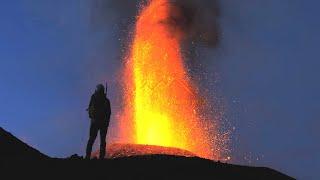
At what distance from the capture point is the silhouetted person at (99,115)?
65.2 feet

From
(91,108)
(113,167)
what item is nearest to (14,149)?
(91,108)

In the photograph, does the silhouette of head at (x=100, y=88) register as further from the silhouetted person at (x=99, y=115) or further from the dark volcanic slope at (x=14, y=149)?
the dark volcanic slope at (x=14, y=149)

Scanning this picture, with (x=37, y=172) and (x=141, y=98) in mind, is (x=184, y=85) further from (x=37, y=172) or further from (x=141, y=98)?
(x=37, y=172)

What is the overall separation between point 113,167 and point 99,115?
85.3 inches

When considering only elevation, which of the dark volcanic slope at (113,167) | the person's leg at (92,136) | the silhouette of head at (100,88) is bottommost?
the dark volcanic slope at (113,167)

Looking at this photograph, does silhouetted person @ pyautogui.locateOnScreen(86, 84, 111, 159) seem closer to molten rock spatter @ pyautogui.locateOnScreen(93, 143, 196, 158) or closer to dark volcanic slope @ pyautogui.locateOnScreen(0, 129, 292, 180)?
dark volcanic slope @ pyautogui.locateOnScreen(0, 129, 292, 180)

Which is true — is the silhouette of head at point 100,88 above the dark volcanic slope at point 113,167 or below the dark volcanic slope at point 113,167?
above

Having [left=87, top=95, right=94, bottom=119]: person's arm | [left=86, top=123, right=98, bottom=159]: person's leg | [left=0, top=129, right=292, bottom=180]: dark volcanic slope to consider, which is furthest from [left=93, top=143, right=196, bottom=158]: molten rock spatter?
[left=87, top=95, right=94, bottom=119]: person's arm

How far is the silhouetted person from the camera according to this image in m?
19.9

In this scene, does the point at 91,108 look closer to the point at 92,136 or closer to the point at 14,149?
the point at 92,136

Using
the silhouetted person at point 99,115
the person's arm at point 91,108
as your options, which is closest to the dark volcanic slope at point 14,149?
the silhouetted person at point 99,115

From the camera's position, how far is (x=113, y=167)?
18641mm

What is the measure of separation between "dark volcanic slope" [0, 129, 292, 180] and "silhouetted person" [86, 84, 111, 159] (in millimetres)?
1003

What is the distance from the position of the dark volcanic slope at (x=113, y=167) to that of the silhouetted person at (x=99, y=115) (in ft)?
3.29
